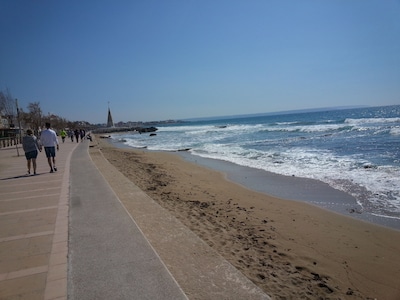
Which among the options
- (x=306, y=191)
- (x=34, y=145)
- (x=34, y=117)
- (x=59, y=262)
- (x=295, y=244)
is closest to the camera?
(x=59, y=262)

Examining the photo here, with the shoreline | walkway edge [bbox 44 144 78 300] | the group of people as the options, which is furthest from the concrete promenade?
the shoreline

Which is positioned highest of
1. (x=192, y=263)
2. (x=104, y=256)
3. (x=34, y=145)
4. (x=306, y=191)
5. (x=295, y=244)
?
(x=34, y=145)

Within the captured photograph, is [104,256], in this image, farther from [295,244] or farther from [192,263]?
[295,244]

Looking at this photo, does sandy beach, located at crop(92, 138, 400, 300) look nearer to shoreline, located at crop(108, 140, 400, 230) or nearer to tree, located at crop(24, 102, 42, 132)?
shoreline, located at crop(108, 140, 400, 230)

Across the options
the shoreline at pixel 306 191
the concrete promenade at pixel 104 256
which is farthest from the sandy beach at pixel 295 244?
the concrete promenade at pixel 104 256

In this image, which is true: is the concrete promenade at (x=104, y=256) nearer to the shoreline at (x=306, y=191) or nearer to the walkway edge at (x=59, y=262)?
the walkway edge at (x=59, y=262)

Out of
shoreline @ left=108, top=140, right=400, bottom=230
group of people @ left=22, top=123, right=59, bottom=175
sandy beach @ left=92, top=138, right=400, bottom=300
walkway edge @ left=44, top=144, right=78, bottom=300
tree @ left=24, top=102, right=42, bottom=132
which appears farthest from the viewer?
tree @ left=24, top=102, right=42, bottom=132

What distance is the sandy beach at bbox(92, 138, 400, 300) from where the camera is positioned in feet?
11.5

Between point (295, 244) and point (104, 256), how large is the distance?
325 centimetres

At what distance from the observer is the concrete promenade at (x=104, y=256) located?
2568 mm

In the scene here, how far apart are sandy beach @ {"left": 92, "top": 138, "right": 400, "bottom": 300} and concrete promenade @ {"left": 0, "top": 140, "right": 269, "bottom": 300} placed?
0.76 metres

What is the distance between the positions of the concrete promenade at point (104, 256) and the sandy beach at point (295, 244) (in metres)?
0.76

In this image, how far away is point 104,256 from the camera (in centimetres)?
315

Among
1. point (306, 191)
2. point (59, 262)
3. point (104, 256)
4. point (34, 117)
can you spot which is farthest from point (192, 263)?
point (34, 117)
